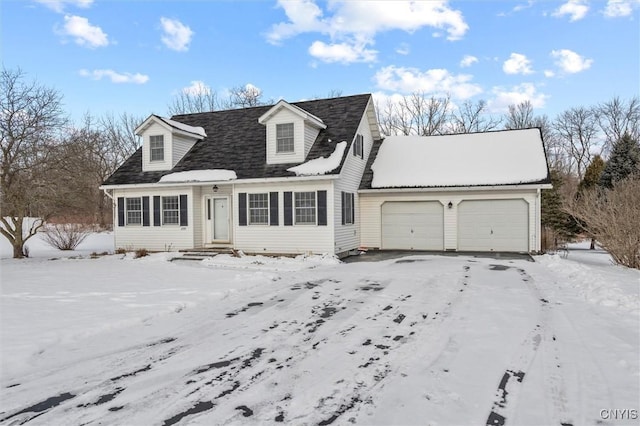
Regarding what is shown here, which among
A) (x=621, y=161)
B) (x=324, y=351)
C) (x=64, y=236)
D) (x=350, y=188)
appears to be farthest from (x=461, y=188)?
(x=64, y=236)

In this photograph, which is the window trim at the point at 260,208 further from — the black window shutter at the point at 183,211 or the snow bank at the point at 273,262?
the black window shutter at the point at 183,211

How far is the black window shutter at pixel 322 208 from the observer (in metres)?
14.3

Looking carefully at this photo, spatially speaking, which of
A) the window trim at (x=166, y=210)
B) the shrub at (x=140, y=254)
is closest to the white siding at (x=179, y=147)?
the window trim at (x=166, y=210)

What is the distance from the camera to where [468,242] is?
1603 centimetres

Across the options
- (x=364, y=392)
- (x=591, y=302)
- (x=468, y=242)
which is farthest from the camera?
(x=468, y=242)

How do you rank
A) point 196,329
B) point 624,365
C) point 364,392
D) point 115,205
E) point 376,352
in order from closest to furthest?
point 364,392
point 624,365
point 376,352
point 196,329
point 115,205

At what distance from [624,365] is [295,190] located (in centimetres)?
1147

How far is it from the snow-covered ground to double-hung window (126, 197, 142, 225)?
7444mm

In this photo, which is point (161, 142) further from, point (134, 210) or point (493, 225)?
point (493, 225)

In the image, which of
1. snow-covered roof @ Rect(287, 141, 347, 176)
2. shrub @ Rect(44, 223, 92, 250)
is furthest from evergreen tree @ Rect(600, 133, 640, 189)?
shrub @ Rect(44, 223, 92, 250)

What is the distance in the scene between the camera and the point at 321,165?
1460 centimetres

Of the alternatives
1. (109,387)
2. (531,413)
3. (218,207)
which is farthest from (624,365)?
(218,207)

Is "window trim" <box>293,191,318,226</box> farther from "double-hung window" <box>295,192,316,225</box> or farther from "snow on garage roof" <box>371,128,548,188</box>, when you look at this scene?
"snow on garage roof" <box>371,128,548,188</box>

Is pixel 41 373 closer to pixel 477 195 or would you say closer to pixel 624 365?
pixel 624 365
